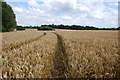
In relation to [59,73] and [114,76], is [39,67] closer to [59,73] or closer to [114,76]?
[59,73]

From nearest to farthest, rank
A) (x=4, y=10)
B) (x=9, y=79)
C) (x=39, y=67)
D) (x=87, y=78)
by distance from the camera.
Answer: (x=9, y=79) < (x=87, y=78) < (x=39, y=67) < (x=4, y=10)

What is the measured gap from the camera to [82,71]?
438 cm

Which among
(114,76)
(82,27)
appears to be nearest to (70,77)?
(114,76)

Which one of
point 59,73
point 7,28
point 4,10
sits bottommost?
point 59,73

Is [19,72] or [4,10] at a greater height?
[4,10]

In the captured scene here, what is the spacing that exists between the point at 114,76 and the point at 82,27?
104 m

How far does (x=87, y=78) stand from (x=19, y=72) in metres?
1.81

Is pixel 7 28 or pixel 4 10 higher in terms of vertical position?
pixel 4 10

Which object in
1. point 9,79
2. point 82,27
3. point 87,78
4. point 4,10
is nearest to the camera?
point 9,79

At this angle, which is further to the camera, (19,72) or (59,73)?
(59,73)

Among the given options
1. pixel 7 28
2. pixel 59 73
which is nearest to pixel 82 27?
pixel 7 28

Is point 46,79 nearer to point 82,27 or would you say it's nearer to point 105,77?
point 105,77

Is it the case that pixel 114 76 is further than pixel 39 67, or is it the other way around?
pixel 39 67

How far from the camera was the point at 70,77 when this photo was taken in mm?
4109
